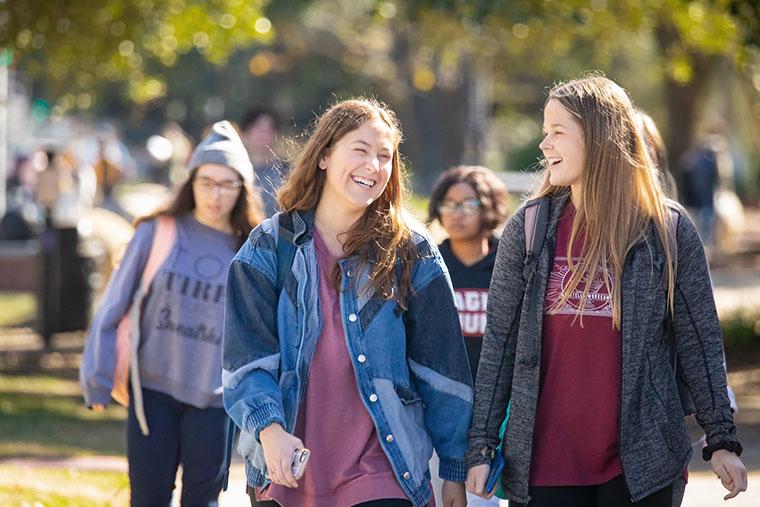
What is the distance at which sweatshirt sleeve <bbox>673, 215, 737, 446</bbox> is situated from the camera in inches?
159

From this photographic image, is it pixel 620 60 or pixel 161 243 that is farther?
pixel 620 60

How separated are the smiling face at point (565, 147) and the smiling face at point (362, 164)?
18.8 inches

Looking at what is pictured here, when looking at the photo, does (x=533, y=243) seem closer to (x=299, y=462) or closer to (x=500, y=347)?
(x=500, y=347)

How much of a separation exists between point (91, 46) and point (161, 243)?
718 cm

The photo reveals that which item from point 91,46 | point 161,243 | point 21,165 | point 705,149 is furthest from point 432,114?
point 161,243

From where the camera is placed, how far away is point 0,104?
21.2 m

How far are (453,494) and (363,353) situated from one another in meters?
0.55

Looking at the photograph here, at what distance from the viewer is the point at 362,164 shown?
4.07 m

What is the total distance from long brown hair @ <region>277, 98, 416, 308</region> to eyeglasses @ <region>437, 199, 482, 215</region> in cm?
180

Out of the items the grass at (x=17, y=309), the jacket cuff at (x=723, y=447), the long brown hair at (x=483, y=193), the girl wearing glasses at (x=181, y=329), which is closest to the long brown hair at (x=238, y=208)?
the girl wearing glasses at (x=181, y=329)

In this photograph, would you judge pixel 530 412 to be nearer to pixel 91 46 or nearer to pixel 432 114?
pixel 91 46

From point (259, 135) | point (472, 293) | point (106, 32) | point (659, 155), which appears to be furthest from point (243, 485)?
point (106, 32)

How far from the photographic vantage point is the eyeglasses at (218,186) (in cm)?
600

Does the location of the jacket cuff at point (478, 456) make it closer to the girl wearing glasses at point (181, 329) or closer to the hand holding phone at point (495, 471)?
the hand holding phone at point (495, 471)
